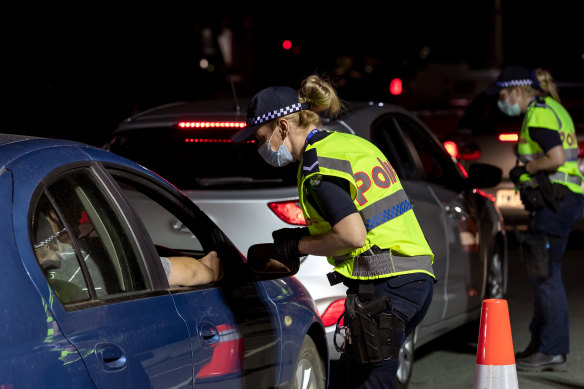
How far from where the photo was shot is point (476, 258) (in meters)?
7.36

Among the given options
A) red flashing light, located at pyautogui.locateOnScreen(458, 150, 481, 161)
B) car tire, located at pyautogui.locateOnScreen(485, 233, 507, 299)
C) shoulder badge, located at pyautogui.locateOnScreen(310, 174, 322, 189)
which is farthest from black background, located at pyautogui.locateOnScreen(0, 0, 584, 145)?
shoulder badge, located at pyautogui.locateOnScreen(310, 174, 322, 189)

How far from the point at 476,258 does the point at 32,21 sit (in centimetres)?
1594

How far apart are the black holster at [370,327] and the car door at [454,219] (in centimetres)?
271

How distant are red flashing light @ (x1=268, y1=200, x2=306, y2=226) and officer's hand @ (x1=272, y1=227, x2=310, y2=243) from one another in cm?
134

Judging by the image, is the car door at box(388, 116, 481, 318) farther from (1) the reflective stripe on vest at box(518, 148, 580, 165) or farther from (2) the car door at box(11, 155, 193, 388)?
(2) the car door at box(11, 155, 193, 388)

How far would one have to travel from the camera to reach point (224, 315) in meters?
4.02

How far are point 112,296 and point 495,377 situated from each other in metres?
1.59

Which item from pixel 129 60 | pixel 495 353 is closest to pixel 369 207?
pixel 495 353

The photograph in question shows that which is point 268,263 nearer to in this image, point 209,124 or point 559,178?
point 209,124

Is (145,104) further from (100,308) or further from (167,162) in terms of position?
(100,308)

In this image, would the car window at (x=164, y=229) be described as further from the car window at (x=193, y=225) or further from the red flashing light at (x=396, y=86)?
the red flashing light at (x=396, y=86)

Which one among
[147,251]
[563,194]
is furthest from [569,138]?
[147,251]

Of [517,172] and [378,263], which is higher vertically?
[378,263]

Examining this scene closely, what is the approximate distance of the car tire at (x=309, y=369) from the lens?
15.4ft
